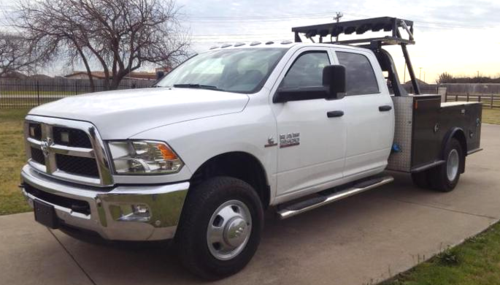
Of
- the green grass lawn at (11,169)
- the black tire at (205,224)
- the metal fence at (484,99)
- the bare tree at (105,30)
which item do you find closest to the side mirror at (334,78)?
the black tire at (205,224)

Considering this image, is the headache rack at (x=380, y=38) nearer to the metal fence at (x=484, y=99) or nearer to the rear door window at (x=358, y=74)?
the rear door window at (x=358, y=74)

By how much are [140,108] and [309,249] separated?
2.16 m

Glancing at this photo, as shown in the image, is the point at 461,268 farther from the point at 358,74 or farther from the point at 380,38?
the point at 380,38

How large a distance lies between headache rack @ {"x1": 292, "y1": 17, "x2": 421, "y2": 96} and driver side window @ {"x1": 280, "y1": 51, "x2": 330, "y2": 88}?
1.77m

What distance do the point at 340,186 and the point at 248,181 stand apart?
154 cm

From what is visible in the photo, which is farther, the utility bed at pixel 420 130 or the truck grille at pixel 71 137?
the utility bed at pixel 420 130

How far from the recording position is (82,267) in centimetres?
409

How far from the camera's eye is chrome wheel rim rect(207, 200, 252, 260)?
3697 mm

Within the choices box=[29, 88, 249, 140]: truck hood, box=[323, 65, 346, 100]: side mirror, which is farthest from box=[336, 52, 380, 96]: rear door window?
box=[29, 88, 249, 140]: truck hood

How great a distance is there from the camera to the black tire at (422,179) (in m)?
6.91

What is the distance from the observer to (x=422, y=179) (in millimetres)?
6980

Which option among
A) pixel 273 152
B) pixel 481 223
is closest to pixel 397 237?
pixel 481 223

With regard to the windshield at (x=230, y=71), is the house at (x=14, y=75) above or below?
above

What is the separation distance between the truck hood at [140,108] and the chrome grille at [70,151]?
2.6 inches
